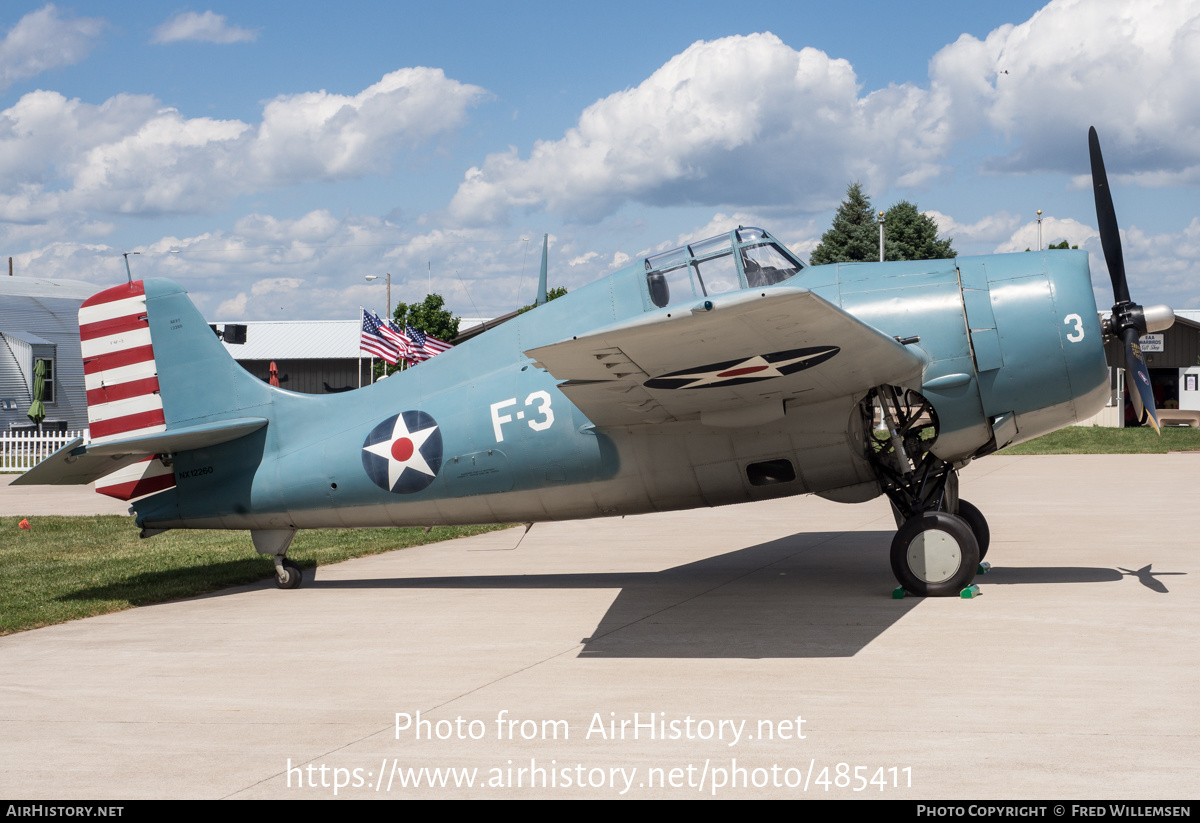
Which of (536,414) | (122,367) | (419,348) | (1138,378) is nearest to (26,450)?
(419,348)

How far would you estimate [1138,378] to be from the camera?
9.34 m

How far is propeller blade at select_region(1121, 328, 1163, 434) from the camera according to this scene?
29.3ft

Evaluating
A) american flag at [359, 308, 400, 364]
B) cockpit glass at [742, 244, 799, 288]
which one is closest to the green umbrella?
american flag at [359, 308, 400, 364]

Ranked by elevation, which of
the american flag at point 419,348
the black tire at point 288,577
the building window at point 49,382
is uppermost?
the building window at point 49,382

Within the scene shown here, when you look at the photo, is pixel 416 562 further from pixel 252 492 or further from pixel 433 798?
pixel 433 798

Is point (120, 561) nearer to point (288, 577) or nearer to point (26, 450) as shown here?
point (288, 577)

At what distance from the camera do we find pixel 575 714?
213 inches

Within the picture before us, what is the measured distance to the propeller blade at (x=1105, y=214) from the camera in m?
9.52

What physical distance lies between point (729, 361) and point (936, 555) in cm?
289

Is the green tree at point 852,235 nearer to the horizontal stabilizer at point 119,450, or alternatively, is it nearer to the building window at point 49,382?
the building window at point 49,382

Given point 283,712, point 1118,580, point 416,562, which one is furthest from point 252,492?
point 1118,580

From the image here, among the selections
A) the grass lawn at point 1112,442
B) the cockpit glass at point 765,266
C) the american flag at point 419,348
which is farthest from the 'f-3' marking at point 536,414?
the grass lawn at point 1112,442

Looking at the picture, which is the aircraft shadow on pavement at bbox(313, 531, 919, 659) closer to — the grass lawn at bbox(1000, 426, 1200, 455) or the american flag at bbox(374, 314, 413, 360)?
the grass lawn at bbox(1000, 426, 1200, 455)

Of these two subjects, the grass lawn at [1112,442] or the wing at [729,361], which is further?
the grass lawn at [1112,442]
